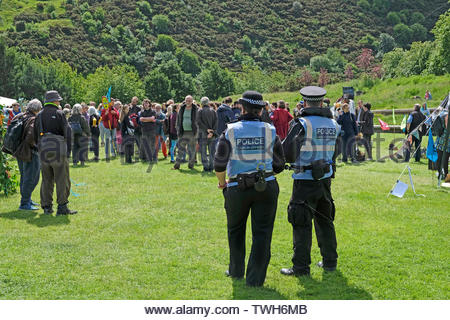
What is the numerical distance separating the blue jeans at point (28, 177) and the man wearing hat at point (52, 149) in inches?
25.9

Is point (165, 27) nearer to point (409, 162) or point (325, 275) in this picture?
point (409, 162)

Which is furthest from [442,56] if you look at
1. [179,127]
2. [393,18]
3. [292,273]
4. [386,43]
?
[393,18]

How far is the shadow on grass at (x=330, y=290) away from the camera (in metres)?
5.66

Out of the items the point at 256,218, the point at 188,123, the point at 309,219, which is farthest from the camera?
the point at 188,123

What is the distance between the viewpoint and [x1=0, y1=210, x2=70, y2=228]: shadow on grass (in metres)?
9.07

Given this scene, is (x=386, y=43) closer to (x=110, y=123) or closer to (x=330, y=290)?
(x=110, y=123)

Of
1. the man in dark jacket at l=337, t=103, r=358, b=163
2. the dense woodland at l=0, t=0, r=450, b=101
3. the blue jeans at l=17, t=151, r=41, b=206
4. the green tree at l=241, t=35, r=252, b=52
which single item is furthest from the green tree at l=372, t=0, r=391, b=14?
the blue jeans at l=17, t=151, r=41, b=206

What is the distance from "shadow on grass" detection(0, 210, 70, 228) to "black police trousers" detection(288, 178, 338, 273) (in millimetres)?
4559

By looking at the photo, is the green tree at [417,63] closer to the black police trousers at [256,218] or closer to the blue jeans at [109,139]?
the blue jeans at [109,139]

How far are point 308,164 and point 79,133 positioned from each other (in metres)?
→ 12.2

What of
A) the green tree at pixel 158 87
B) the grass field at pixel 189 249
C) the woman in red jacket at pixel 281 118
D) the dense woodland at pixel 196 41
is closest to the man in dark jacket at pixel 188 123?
the grass field at pixel 189 249

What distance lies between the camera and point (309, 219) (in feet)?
20.6

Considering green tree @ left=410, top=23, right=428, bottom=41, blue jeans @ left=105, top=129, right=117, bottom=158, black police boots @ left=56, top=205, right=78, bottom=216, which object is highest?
green tree @ left=410, top=23, right=428, bottom=41

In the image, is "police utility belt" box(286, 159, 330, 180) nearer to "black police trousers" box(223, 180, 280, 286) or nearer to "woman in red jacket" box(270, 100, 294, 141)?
"black police trousers" box(223, 180, 280, 286)
